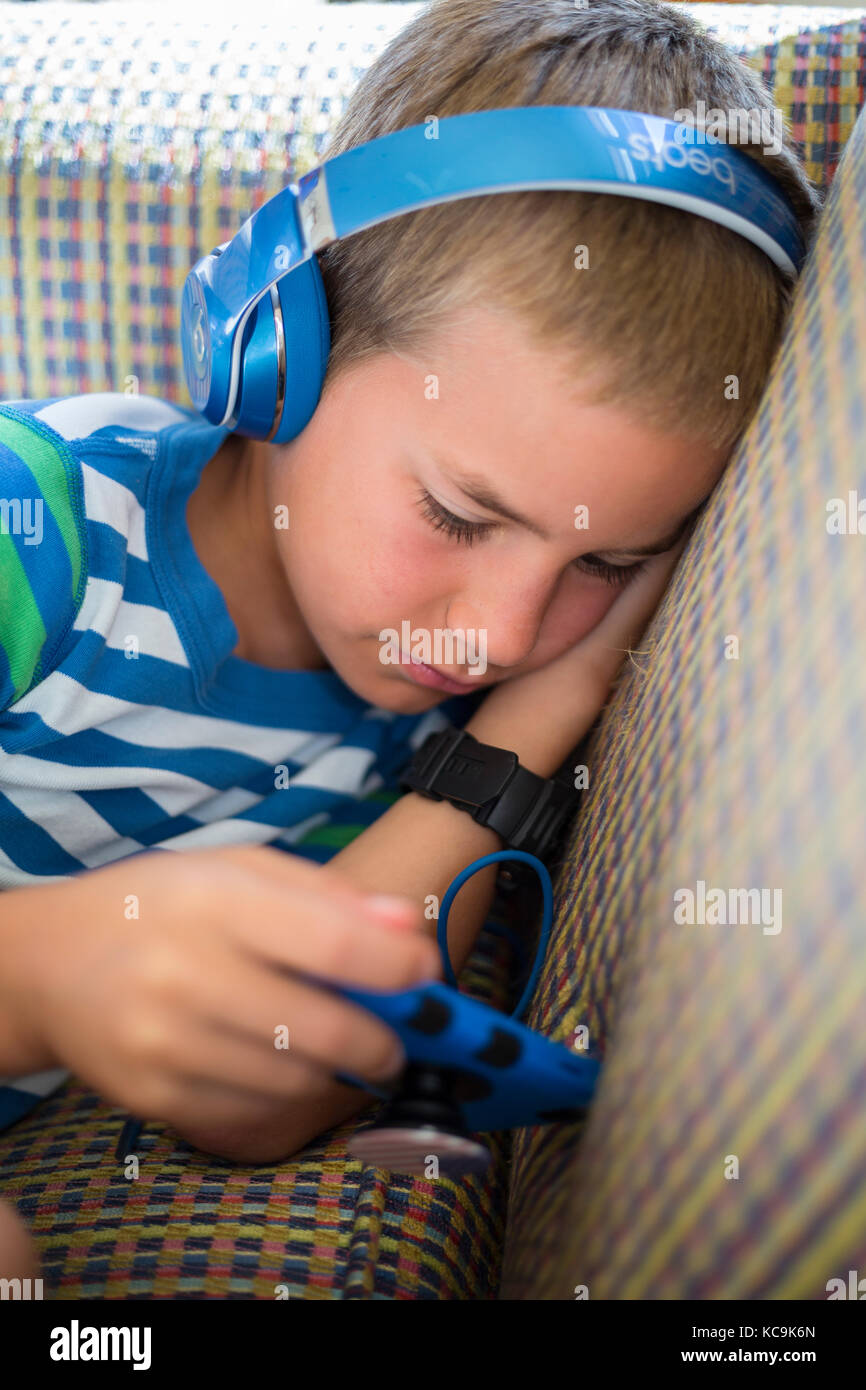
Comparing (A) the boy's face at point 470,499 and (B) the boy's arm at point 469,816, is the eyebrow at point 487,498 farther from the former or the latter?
(B) the boy's arm at point 469,816

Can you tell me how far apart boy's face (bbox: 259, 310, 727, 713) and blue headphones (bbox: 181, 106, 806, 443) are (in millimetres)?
56

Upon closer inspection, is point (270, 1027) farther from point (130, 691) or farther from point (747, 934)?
point (130, 691)

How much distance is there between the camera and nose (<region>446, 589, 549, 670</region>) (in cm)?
72

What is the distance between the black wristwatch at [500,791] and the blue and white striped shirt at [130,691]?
0.48ft

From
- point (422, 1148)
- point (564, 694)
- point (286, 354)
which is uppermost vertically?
point (286, 354)

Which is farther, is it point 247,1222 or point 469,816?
point 469,816

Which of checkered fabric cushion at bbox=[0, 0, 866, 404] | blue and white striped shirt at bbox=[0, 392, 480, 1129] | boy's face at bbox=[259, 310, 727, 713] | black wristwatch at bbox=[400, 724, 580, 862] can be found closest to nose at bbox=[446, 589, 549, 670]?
boy's face at bbox=[259, 310, 727, 713]

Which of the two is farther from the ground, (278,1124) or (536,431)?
(536,431)

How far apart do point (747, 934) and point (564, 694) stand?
0.48 metres

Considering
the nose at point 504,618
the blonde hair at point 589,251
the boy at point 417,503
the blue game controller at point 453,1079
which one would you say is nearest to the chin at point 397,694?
the boy at point 417,503

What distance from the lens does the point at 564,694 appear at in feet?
2.84

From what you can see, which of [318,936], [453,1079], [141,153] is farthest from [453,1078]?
[141,153]

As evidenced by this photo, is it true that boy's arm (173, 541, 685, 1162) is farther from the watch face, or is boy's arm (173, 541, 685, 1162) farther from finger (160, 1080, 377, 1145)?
the watch face

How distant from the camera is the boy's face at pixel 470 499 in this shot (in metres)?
0.68
